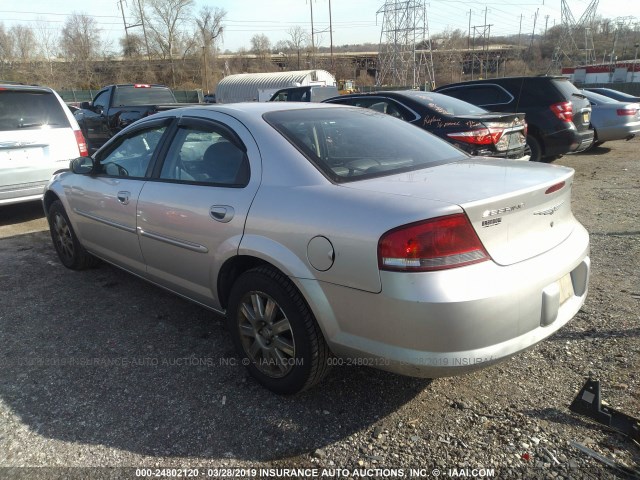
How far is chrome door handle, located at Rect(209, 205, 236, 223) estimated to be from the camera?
268 centimetres

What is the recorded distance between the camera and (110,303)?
3939 mm

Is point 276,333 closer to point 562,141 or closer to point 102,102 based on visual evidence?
point 562,141

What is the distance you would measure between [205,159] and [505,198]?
185 cm

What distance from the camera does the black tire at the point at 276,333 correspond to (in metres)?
2.40

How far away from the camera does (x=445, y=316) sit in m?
1.96

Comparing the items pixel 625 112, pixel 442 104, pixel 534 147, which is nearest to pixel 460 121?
pixel 442 104

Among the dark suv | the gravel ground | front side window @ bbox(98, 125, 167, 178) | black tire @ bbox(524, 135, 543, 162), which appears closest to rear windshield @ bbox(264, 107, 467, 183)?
front side window @ bbox(98, 125, 167, 178)

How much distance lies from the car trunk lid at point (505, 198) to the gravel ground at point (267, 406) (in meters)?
0.86

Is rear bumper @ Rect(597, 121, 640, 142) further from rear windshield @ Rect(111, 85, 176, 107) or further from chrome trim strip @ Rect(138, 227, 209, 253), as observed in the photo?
chrome trim strip @ Rect(138, 227, 209, 253)

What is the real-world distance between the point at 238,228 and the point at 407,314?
1.09m

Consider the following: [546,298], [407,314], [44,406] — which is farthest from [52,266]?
[546,298]

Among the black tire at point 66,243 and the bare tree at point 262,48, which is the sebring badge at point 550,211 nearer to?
the black tire at point 66,243

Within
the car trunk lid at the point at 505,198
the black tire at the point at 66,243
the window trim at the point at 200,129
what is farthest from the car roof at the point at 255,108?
the black tire at the point at 66,243

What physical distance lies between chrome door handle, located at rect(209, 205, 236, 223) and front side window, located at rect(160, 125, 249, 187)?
14 cm
